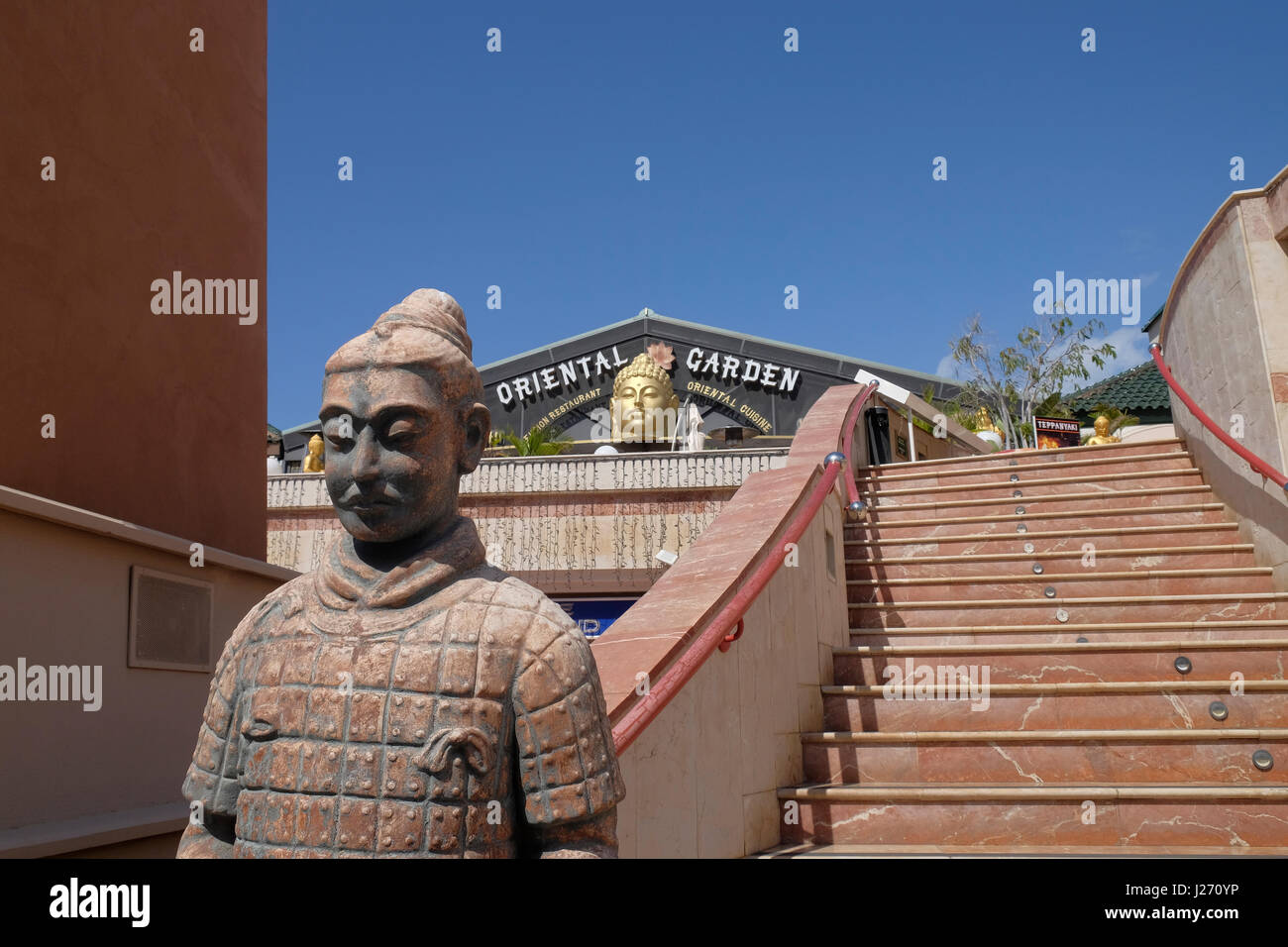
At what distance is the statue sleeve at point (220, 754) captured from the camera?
7.04 ft

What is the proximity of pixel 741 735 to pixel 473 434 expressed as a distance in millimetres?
2946

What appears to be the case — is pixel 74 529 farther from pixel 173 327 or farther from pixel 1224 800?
pixel 1224 800

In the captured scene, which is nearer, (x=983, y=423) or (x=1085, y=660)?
(x=1085, y=660)

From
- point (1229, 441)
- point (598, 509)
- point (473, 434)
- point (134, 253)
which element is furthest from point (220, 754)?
point (598, 509)

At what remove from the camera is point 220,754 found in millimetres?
2162

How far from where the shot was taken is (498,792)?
200cm

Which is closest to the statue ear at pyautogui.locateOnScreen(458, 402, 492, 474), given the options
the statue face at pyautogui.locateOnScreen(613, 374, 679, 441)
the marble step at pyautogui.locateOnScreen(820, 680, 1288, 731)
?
the marble step at pyautogui.locateOnScreen(820, 680, 1288, 731)

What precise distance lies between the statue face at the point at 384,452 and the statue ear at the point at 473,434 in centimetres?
10

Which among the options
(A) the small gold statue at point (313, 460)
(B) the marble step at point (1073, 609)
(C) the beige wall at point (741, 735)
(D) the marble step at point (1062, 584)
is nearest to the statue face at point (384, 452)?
(C) the beige wall at point (741, 735)

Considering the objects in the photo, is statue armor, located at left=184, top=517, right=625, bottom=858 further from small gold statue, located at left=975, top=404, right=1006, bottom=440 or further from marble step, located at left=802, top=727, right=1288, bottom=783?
small gold statue, located at left=975, top=404, right=1006, bottom=440

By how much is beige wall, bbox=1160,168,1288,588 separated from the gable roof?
19336 millimetres

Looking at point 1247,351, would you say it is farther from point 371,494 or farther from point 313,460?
point 313,460
